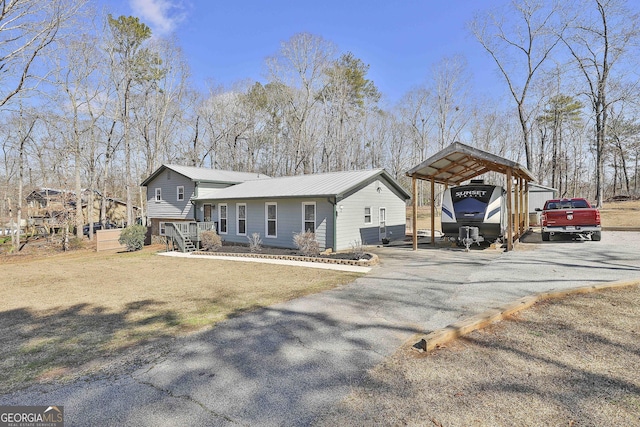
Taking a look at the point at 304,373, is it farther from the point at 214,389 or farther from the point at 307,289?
the point at 307,289

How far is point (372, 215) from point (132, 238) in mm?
12894

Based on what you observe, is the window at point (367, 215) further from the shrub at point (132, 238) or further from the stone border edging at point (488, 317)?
the shrub at point (132, 238)

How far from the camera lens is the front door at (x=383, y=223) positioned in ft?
51.8

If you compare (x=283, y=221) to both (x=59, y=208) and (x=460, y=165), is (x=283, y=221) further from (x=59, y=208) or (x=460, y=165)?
(x=59, y=208)

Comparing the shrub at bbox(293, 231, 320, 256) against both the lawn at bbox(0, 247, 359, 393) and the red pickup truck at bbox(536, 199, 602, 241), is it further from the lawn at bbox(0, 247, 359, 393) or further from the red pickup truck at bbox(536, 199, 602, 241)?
the red pickup truck at bbox(536, 199, 602, 241)

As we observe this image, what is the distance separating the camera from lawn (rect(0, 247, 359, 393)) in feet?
12.1

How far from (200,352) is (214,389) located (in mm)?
913

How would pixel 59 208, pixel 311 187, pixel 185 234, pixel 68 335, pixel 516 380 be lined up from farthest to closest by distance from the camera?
1. pixel 59 208
2. pixel 185 234
3. pixel 311 187
4. pixel 68 335
5. pixel 516 380

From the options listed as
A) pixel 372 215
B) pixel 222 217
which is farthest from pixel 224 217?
pixel 372 215

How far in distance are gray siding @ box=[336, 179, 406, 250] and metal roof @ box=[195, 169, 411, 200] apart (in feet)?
1.47

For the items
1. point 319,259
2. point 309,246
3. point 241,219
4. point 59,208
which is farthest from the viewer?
point 59,208

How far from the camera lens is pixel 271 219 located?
49.8 feet

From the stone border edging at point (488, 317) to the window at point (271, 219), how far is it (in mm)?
11299

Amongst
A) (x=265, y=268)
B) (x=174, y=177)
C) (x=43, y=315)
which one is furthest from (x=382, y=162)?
(x=43, y=315)
